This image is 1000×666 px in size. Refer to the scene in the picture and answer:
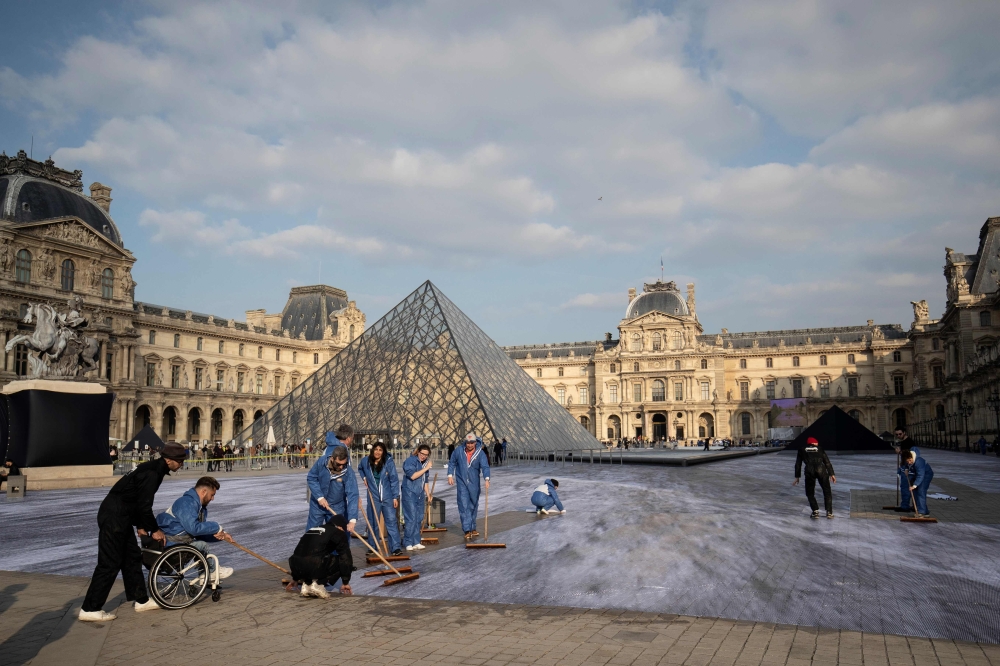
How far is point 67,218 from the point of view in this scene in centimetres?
4116

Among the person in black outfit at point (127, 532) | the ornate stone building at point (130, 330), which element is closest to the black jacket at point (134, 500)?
the person in black outfit at point (127, 532)

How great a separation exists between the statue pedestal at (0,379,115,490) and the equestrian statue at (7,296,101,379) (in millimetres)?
374

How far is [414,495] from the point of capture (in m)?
8.02

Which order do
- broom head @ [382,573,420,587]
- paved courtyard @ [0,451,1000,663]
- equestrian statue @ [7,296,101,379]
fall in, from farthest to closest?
equestrian statue @ [7,296,101,379]
broom head @ [382,573,420,587]
paved courtyard @ [0,451,1000,663]

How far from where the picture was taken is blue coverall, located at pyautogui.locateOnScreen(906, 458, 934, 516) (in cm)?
1003

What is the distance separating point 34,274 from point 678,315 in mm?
52777

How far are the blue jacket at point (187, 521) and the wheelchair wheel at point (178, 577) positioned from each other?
0.15 meters

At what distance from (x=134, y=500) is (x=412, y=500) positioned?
3.17 meters

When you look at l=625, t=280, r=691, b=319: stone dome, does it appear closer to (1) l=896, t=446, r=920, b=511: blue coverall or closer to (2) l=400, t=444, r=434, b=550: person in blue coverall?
(1) l=896, t=446, r=920, b=511: blue coverall

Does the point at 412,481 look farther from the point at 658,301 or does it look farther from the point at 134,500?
the point at 658,301

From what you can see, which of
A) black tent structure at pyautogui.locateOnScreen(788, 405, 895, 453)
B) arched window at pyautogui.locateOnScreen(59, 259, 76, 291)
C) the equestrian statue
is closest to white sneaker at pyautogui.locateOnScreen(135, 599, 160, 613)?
the equestrian statue

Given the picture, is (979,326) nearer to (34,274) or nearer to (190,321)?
(190,321)

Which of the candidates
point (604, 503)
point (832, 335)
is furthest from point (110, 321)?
point (832, 335)

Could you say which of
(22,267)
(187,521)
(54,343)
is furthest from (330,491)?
(22,267)
